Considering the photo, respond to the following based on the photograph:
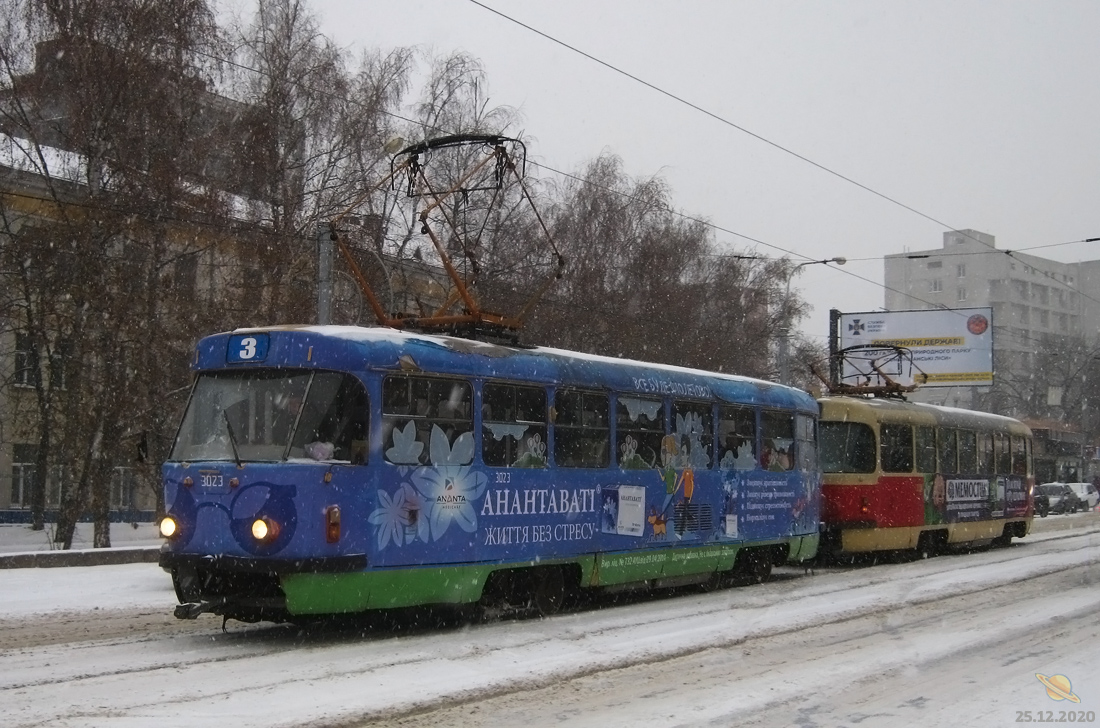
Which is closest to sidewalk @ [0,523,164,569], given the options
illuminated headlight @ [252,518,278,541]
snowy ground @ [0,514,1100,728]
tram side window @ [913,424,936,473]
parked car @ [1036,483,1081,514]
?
illuminated headlight @ [252,518,278,541]

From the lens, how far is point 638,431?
46.7 feet

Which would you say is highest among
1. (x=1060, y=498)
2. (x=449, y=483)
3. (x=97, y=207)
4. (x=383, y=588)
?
(x=97, y=207)

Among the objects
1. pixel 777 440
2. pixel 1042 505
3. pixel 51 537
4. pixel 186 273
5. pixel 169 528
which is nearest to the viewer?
pixel 169 528

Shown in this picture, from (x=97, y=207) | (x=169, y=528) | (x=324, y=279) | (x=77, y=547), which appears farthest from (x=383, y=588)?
(x=77, y=547)

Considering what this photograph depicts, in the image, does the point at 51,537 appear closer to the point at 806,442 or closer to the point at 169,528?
the point at 806,442

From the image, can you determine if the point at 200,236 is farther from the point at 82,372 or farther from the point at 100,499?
the point at 100,499

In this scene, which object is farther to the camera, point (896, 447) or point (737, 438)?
point (896, 447)

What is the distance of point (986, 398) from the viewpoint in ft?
278

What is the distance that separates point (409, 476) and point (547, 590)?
2646 mm

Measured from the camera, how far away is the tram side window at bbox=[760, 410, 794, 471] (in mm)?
17078

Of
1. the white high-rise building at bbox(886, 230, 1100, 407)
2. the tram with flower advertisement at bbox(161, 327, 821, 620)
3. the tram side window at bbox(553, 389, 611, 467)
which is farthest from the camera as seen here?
the white high-rise building at bbox(886, 230, 1100, 407)

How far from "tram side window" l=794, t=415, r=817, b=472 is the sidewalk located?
8840mm

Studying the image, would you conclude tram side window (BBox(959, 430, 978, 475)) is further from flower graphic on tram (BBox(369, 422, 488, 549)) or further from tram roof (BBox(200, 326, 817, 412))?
flower graphic on tram (BBox(369, 422, 488, 549))

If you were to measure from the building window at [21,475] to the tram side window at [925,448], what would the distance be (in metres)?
25.9
